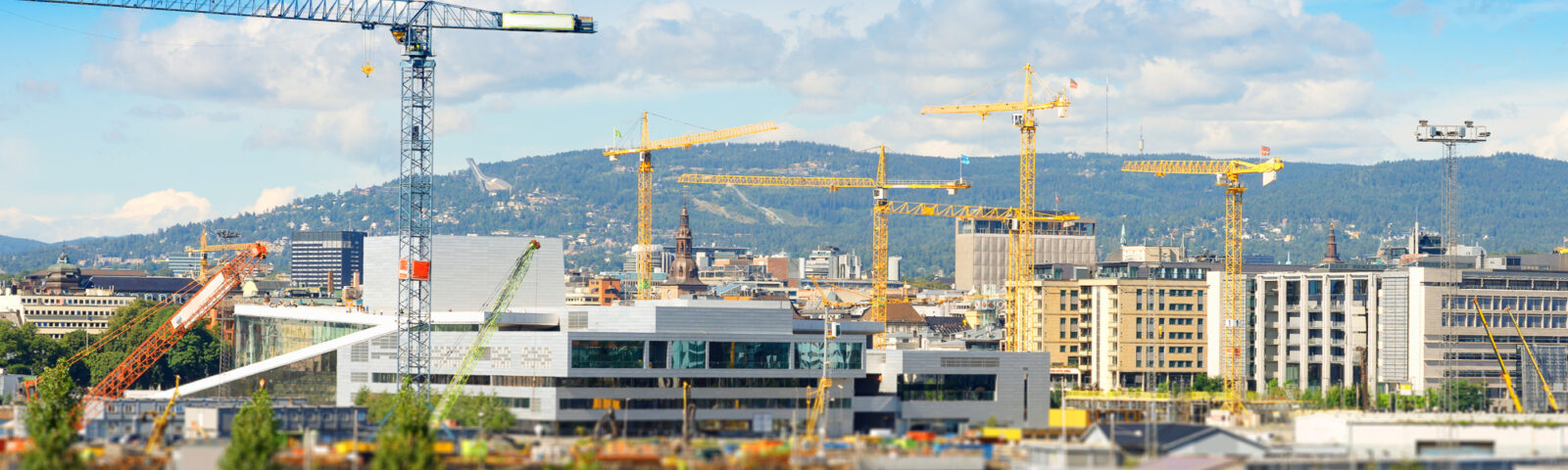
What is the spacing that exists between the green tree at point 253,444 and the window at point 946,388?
73.0 m

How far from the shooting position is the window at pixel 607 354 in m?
180

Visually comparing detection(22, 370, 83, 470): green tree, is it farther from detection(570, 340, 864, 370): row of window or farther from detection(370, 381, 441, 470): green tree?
detection(570, 340, 864, 370): row of window

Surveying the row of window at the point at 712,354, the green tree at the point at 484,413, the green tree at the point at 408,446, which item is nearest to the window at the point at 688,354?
the row of window at the point at 712,354

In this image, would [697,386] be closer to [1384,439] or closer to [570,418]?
[570,418]

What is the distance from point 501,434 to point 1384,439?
70.5 meters

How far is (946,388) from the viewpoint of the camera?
19838 centimetres

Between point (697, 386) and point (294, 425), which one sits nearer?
point (294, 425)

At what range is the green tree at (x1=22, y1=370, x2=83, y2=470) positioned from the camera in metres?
99.7

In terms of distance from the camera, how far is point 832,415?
620 ft

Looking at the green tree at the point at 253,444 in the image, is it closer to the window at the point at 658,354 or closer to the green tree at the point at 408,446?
the green tree at the point at 408,446

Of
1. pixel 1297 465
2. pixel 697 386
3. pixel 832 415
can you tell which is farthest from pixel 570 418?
pixel 1297 465

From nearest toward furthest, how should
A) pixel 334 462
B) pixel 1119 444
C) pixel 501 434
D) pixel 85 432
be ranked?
pixel 334 462 → pixel 1119 444 → pixel 85 432 → pixel 501 434

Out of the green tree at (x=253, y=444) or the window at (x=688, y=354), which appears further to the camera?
the window at (x=688, y=354)

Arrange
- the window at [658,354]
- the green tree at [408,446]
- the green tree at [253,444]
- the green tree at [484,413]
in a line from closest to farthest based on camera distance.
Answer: the green tree at [408,446]
the green tree at [253,444]
the green tree at [484,413]
the window at [658,354]
